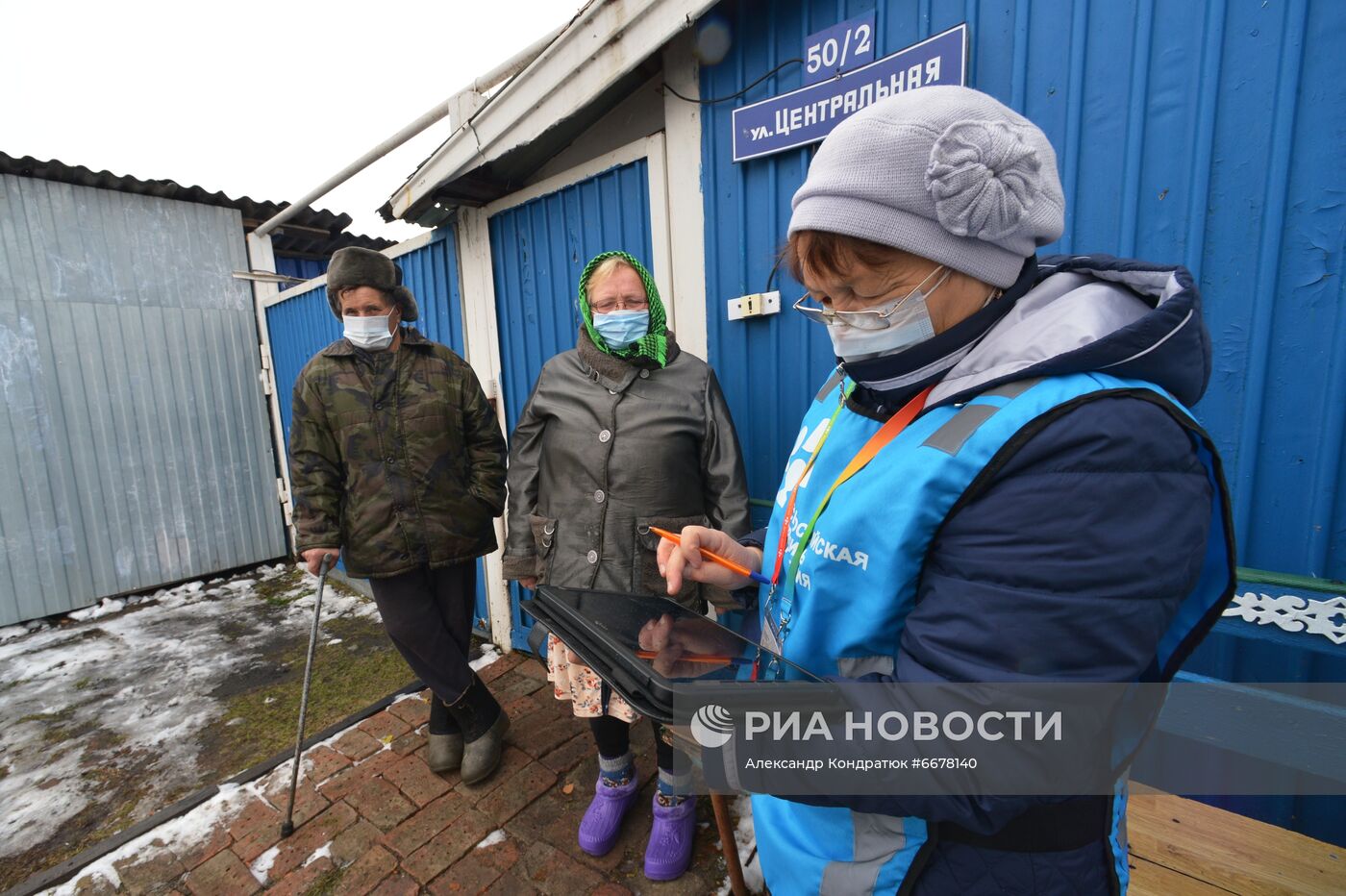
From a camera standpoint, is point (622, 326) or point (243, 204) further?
point (243, 204)

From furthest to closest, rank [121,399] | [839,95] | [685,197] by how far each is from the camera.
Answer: [121,399] → [685,197] → [839,95]

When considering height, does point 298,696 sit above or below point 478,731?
below

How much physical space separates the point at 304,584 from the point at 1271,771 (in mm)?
7303

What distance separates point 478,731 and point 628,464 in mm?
1797

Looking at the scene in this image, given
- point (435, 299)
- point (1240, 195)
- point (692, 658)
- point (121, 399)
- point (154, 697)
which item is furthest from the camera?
point (121, 399)

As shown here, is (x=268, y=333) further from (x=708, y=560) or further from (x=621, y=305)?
(x=708, y=560)

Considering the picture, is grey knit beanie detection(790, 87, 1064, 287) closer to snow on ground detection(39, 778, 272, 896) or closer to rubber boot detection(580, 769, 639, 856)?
rubber boot detection(580, 769, 639, 856)

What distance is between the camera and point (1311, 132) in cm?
144

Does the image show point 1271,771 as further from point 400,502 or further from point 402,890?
point 400,502

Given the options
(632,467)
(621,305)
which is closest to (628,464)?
(632,467)

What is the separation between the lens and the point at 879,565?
87 cm

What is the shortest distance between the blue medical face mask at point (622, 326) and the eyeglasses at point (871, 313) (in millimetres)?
1185

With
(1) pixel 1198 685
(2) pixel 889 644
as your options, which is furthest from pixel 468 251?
(1) pixel 1198 685

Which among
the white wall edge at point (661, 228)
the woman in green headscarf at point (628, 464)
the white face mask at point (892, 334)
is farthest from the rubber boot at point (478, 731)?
the white face mask at point (892, 334)
